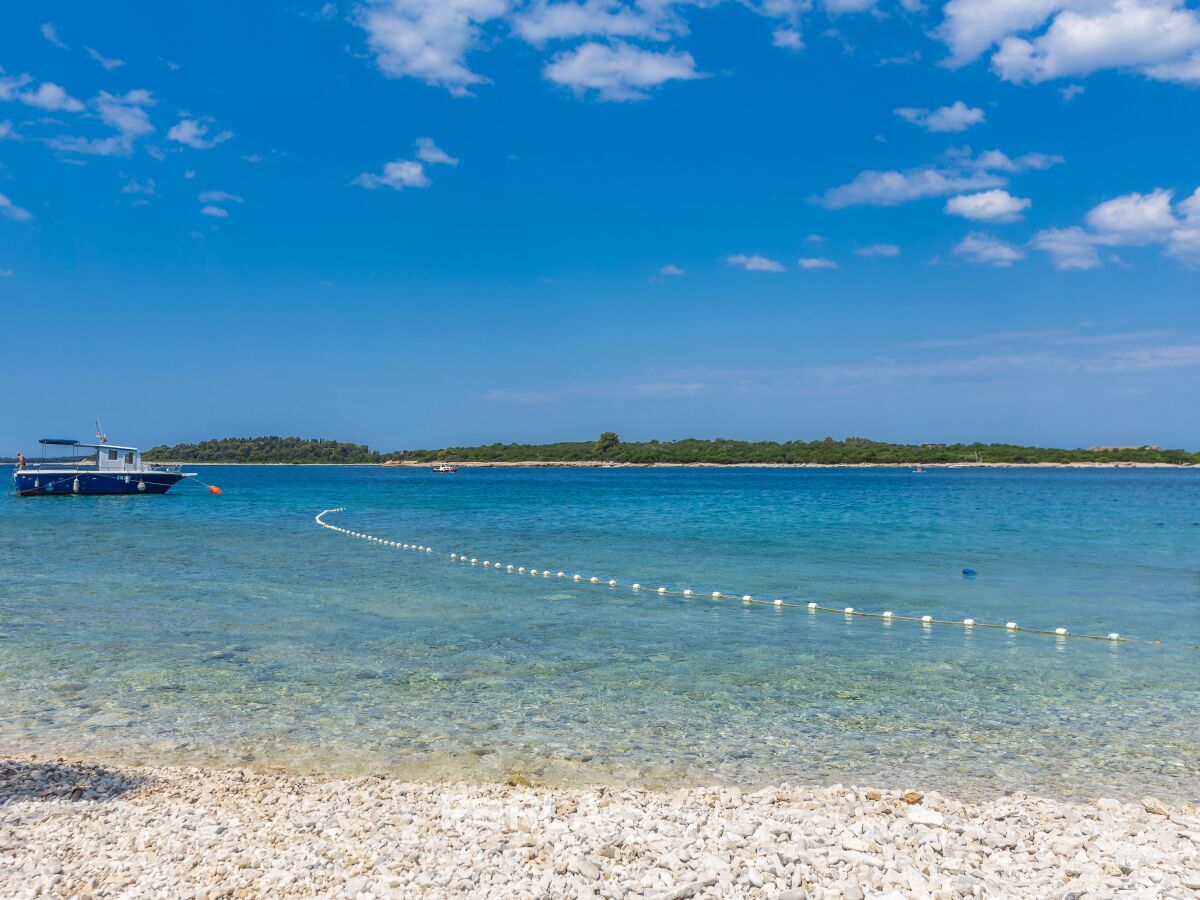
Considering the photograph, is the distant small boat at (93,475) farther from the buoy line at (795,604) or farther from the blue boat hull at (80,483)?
the buoy line at (795,604)

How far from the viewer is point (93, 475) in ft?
207

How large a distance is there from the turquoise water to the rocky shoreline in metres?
1.12

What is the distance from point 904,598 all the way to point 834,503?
4331 centimetres

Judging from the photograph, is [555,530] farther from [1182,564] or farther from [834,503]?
[834,503]

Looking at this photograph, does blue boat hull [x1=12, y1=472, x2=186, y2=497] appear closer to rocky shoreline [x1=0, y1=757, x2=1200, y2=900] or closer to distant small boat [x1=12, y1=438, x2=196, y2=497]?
distant small boat [x1=12, y1=438, x2=196, y2=497]

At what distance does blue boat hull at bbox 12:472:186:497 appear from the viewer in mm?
63406

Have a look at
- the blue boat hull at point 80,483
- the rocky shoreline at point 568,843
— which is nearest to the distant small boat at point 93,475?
the blue boat hull at point 80,483

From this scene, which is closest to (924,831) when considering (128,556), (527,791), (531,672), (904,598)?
(527,791)

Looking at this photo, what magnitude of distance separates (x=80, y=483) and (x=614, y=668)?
207 ft

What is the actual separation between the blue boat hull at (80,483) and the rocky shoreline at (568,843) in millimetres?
63564

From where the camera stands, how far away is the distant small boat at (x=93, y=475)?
2498 inches

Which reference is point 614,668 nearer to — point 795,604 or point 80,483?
point 795,604

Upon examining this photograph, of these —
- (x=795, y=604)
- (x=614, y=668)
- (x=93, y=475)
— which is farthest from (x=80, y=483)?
(x=614, y=668)

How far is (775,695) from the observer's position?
36.9 ft
